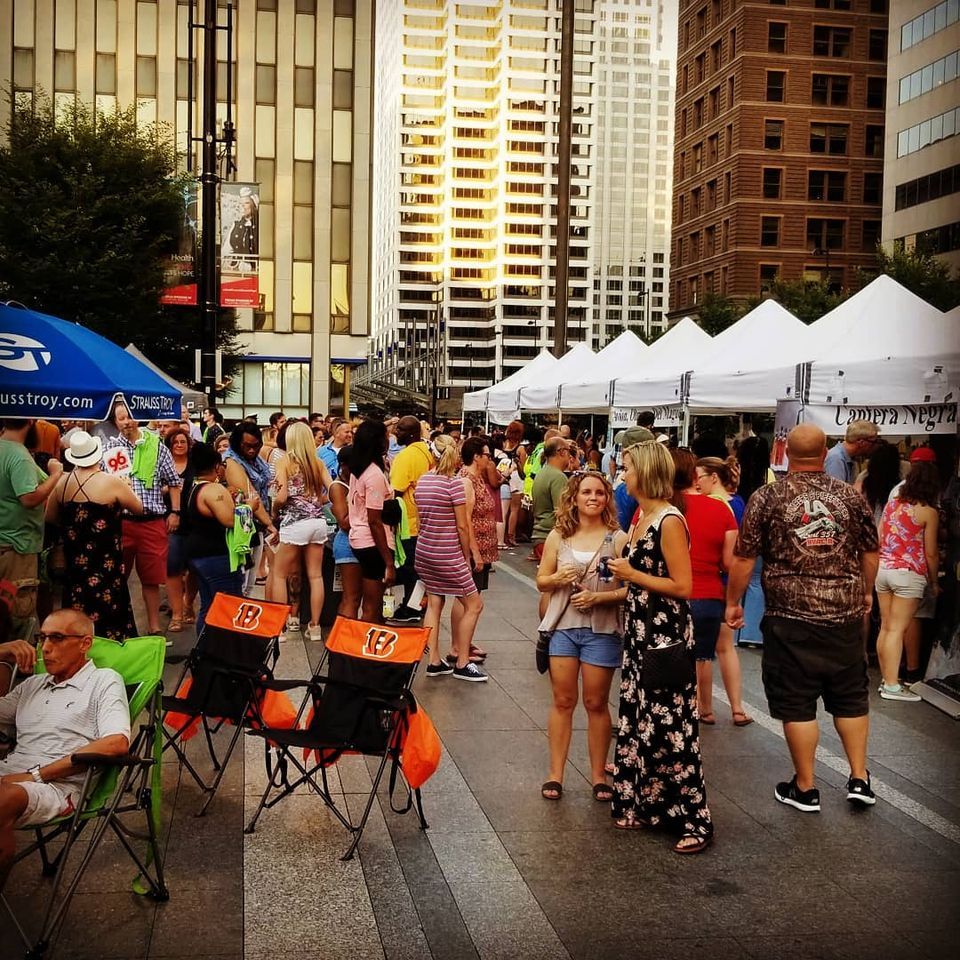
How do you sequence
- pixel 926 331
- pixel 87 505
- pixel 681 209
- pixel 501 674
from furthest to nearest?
pixel 681 209
pixel 926 331
pixel 501 674
pixel 87 505

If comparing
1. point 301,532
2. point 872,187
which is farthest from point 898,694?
point 872,187

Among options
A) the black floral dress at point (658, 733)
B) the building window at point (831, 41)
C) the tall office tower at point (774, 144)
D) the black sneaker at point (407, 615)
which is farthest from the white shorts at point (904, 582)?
the building window at point (831, 41)

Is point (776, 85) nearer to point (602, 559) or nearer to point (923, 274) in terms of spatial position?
point (923, 274)

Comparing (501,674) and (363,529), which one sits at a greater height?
A: (363,529)

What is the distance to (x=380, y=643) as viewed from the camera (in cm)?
574

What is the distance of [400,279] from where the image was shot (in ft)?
513

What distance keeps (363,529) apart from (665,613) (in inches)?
160

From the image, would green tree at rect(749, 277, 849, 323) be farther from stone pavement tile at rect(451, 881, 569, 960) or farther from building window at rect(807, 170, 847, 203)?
stone pavement tile at rect(451, 881, 569, 960)

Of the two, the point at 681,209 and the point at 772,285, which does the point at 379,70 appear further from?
the point at 681,209

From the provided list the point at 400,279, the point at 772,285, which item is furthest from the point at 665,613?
the point at 400,279

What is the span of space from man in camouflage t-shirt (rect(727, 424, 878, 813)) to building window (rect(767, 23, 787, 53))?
5751 centimetres

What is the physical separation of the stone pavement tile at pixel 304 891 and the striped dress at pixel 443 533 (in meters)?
3.00

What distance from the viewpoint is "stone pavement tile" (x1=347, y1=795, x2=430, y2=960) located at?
167 inches

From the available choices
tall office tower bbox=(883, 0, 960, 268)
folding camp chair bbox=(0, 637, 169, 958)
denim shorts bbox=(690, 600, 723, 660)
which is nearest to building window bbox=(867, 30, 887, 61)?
tall office tower bbox=(883, 0, 960, 268)
